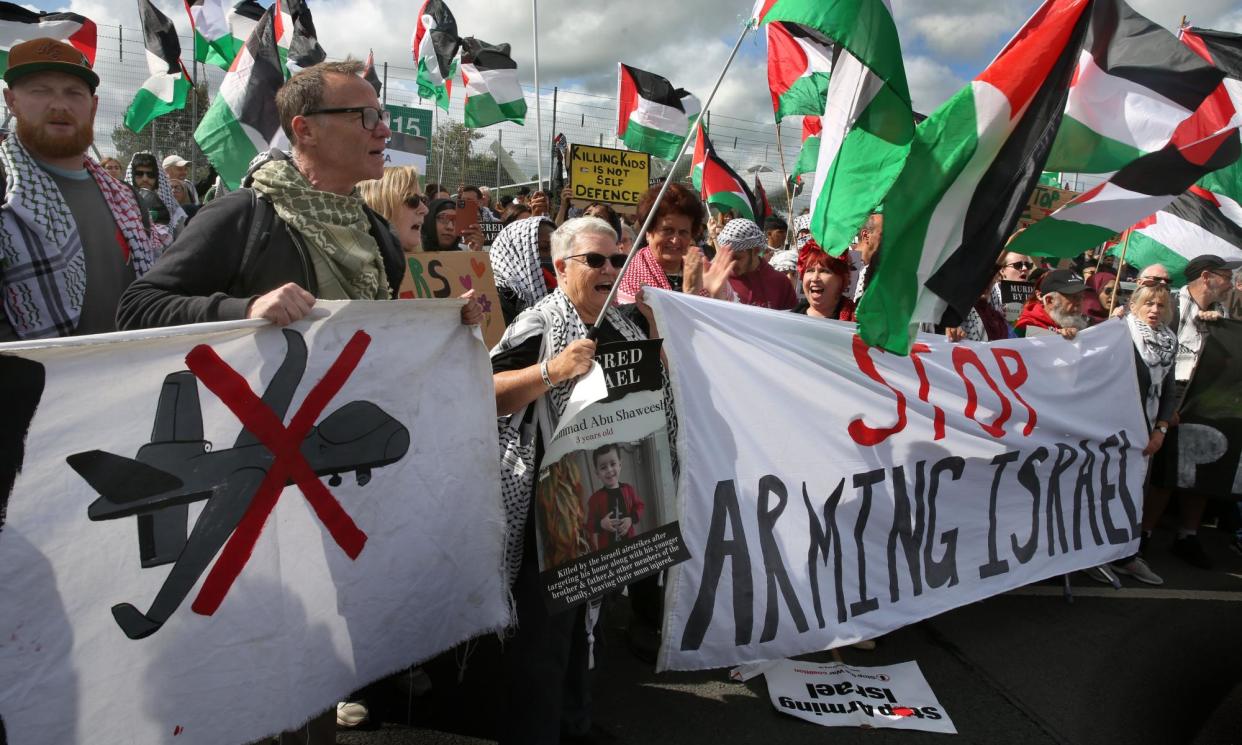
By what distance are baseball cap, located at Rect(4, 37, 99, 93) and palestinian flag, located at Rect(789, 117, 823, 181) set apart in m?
5.98

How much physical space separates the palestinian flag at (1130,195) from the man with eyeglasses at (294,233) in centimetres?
265

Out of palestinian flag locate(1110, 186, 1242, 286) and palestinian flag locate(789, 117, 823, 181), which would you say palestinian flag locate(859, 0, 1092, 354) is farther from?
palestinian flag locate(789, 117, 823, 181)

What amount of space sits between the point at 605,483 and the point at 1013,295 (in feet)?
19.0

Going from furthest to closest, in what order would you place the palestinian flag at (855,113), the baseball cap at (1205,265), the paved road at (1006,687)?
the baseball cap at (1205,265)
the paved road at (1006,687)
the palestinian flag at (855,113)

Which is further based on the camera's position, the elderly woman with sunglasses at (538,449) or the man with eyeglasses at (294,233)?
the elderly woman with sunglasses at (538,449)

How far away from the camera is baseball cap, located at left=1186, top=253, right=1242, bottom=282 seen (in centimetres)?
495

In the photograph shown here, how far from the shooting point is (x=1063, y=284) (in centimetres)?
472

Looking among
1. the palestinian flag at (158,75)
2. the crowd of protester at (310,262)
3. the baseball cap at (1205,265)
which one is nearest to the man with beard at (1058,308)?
the baseball cap at (1205,265)

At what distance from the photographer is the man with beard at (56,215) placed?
85.6 inches

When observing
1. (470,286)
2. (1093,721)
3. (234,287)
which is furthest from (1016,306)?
(234,287)

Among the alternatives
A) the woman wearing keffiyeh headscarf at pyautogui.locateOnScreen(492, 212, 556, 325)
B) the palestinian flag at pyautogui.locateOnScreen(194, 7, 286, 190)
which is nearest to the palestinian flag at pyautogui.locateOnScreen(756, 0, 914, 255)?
the woman wearing keffiyeh headscarf at pyautogui.locateOnScreen(492, 212, 556, 325)

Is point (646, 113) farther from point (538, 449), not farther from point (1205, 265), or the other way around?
point (538, 449)

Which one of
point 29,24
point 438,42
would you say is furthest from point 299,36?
point 438,42

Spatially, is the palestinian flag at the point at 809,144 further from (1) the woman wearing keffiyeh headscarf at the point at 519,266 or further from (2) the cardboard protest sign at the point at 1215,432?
(1) the woman wearing keffiyeh headscarf at the point at 519,266
